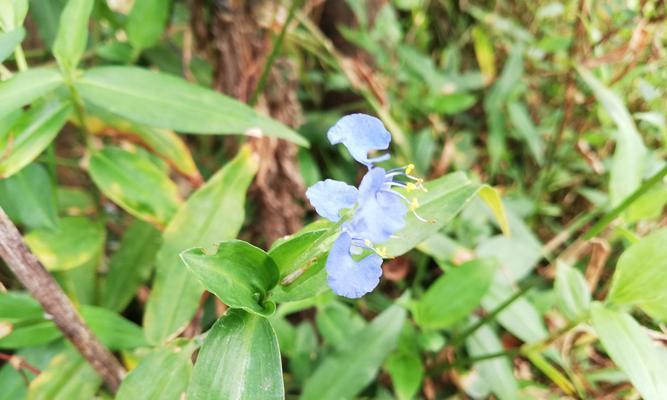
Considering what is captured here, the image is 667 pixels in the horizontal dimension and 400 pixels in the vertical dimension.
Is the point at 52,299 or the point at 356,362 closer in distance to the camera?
the point at 52,299

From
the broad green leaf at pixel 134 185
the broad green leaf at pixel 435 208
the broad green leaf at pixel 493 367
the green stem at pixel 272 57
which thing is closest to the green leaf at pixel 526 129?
the broad green leaf at pixel 493 367

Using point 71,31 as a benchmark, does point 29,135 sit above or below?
below

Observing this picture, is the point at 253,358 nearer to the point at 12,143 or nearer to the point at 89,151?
the point at 12,143

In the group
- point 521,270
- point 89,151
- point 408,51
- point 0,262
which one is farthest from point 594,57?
point 0,262

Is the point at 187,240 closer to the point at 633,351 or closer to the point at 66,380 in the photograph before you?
the point at 66,380

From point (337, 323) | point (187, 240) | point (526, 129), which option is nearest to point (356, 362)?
point (337, 323)

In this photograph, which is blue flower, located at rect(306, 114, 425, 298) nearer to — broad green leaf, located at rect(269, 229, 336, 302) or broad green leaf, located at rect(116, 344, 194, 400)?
broad green leaf, located at rect(269, 229, 336, 302)

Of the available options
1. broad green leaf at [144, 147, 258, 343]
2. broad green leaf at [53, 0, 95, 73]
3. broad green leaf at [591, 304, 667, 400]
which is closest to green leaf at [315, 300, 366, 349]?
broad green leaf at [144, 147, 258, 343]
